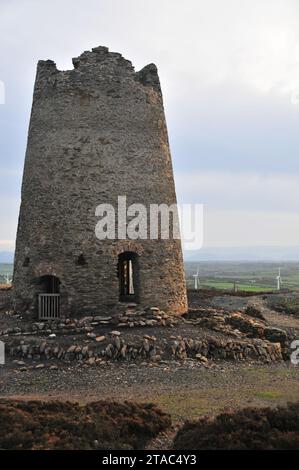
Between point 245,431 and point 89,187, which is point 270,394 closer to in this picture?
point 245,431

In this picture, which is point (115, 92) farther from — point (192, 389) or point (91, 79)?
point (192, 389)

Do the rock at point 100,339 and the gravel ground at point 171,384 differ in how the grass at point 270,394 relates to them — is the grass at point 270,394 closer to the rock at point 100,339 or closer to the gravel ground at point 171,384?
the gravel ground at point 171,384

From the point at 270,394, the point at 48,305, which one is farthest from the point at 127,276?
the point at 270,394

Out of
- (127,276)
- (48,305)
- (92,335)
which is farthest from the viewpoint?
(127,276)

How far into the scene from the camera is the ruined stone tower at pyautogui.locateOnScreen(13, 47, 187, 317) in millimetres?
20031

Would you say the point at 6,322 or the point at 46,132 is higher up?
the point at 46,132

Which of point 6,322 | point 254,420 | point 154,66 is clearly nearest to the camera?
point 254,420

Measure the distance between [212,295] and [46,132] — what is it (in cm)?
2174

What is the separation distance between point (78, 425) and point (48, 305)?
35.4 feet

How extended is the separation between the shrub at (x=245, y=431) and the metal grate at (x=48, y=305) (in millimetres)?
10961

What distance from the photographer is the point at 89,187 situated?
20.3 metres

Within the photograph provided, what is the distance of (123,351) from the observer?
55.0 ft

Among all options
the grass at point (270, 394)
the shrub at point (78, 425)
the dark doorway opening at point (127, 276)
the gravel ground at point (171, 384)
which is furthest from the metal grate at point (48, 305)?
the grass at point (270, 394)

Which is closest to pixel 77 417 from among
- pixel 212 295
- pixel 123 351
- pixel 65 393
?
pixel 65 393
